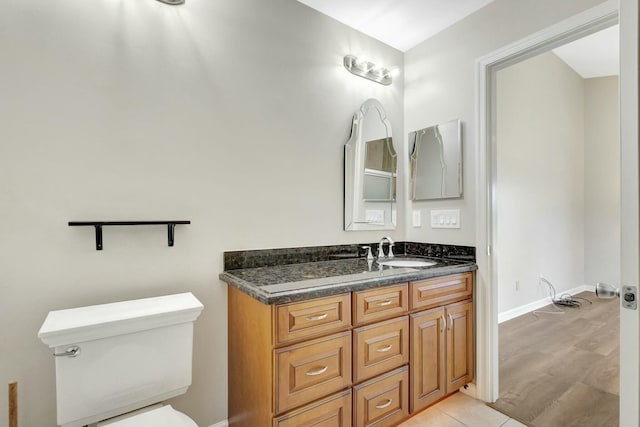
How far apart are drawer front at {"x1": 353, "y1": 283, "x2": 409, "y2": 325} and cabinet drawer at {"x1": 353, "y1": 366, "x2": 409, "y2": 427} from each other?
1.04 ft

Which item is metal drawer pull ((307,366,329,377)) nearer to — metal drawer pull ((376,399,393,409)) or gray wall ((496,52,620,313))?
metal drawer pull ((376,399,393,409))

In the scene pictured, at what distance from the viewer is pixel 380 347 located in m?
1.63

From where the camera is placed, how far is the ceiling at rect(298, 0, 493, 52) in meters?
2.08

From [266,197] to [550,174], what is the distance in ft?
13.1

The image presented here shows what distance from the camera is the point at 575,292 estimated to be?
4.55m

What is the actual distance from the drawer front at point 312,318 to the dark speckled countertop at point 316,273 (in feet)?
0.12

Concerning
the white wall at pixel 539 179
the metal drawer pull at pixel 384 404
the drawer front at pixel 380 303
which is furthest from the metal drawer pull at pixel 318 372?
the white wall at pixel 539 179

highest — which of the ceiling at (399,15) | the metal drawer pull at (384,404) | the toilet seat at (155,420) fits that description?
the ceiling at (399,15)

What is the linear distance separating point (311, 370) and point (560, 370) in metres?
2.12

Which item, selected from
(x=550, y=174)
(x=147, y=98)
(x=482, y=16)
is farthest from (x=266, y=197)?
(x=550, y=174)

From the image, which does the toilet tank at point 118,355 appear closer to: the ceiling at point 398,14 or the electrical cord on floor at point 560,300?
the ceiling at point 398,14

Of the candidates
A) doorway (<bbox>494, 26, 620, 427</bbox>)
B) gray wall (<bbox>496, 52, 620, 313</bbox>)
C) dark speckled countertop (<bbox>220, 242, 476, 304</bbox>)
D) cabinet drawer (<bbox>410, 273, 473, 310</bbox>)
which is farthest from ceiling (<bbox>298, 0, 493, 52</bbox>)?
cabinet drawer (<bbox>410, 273, 473, 310</bbox>)

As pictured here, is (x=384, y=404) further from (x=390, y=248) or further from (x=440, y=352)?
(x=390, y=248)

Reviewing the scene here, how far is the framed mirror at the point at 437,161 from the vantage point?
2.21 m
